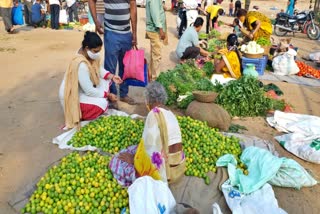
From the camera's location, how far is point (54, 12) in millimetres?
13430

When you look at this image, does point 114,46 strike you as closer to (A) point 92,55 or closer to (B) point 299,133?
(A) point 92,55

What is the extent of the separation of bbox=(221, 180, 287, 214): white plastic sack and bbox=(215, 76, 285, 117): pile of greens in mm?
2227

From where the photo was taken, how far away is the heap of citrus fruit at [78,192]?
10.4 feet

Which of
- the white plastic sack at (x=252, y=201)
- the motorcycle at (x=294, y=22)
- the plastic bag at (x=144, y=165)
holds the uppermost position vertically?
the motorcycle at (x=294, y=22)

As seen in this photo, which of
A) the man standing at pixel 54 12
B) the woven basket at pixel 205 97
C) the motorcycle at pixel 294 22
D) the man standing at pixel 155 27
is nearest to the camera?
the woven basket at pixel 205 97

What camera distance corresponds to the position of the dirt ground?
370 centimetres

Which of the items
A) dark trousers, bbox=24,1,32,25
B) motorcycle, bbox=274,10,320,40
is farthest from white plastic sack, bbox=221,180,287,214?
dark trousers, bbox=24,1,32,25

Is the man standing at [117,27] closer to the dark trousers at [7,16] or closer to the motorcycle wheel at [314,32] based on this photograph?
the dark trousers at [7,16]

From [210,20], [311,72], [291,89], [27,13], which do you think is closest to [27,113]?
[291,89]

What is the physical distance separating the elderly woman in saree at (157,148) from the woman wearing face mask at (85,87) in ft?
5.00

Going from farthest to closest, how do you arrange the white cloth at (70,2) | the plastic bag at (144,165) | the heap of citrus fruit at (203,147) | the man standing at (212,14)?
the white cloth at (70,2), the man standing at (212,14), the heap of citrus fruit at (203,147), the plastic bag at (144,165)

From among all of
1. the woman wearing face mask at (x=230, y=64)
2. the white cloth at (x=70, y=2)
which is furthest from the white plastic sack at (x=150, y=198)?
the white cloth at (x=70, y=2)

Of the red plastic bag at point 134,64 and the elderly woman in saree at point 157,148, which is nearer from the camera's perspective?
the elderly woman in saree at point 157,148

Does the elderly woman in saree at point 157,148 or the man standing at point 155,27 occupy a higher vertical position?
the man standing at point 155,27
